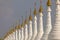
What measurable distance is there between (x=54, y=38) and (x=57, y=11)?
239 centimetres

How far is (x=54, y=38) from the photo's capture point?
2350cm

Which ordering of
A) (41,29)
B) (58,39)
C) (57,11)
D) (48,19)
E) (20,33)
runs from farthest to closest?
(20,33)
(41,29)
(48,19)
(57,11)
(58,39)

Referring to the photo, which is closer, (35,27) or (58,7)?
(58,7)

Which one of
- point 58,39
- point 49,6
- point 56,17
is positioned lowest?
point 58,39

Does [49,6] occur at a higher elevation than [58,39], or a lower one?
higher

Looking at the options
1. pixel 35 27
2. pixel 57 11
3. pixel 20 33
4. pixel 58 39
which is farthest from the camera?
pixel 20 33

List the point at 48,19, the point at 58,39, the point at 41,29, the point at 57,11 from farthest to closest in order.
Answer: the point at 41,29 < the point at 48,19 < the point at 57,11 < the point at 58,39

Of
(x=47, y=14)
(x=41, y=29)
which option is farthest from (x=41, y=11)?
(x=47, y=14)

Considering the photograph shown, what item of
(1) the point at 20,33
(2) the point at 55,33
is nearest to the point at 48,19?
(2) the point at 55,33

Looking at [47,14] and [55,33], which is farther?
[47,14]

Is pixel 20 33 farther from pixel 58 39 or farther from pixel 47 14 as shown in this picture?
pixel 58 39

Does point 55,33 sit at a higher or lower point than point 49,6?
lower

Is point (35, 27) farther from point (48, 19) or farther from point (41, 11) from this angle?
point (48, 19)

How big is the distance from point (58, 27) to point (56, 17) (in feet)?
2.91
